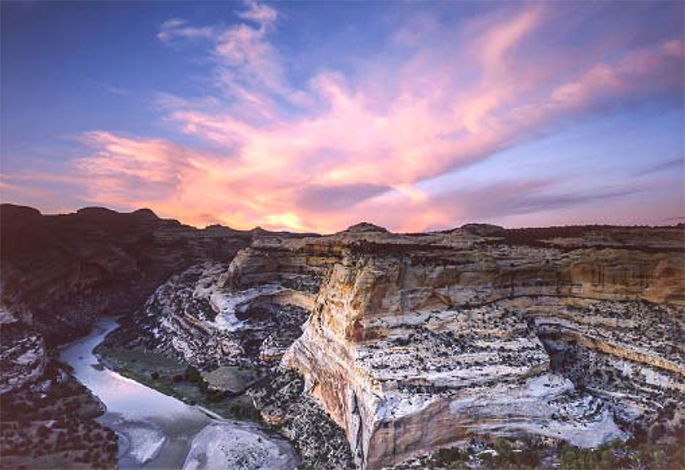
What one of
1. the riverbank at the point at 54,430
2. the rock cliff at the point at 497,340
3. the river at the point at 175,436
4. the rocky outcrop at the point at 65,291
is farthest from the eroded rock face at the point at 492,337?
the rocky outcrop at the point at 65,291

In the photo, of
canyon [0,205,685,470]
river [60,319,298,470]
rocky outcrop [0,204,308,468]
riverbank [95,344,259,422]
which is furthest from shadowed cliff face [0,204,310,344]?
river [60,319,298,470]

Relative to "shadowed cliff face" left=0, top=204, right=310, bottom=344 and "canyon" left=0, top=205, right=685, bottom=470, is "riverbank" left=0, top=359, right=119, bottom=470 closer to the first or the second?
"canyon" left=0, top=205, right=685, bottom=470

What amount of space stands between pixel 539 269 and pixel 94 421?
3225 centimetres

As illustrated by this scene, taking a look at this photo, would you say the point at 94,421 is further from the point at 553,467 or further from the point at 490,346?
the point at 553,467

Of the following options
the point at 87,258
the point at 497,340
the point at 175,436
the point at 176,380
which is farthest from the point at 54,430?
the point at 87,258

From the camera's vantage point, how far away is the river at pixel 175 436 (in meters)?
26.2

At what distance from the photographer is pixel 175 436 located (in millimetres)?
30156

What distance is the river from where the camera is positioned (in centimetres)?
2617

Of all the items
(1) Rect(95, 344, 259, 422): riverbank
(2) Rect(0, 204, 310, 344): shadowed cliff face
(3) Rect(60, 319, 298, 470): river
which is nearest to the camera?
(3) Rect(60, 319, 298, 470): river

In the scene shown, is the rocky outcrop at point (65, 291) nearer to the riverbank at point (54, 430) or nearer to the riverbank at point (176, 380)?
the riverbank at point (54, 430)

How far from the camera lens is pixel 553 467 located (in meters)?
18.5

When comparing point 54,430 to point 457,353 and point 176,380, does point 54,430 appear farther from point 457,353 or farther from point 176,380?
point 457,353

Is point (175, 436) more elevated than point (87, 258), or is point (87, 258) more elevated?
point (87, 258)

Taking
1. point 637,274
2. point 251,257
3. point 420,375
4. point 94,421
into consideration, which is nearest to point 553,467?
point 420,375
